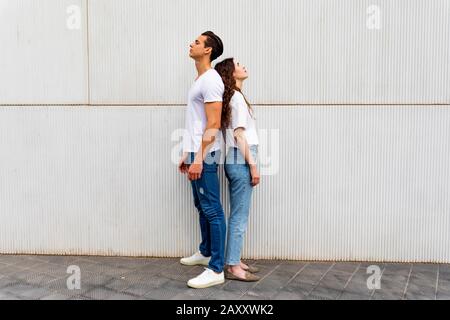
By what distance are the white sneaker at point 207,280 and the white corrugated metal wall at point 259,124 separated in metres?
0.73

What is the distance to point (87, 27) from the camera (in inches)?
172

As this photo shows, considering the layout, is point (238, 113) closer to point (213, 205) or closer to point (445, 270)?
point (213, 205)

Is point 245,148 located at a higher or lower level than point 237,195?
higher

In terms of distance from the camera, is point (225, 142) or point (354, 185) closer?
point (225, 142)

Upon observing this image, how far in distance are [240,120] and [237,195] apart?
60 cm

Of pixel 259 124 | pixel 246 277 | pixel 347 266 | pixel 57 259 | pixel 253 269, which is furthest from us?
pixel 57 259

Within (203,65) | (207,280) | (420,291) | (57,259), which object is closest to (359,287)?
(420,291)

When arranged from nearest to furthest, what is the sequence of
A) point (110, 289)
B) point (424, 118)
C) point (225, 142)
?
1. point (110, 289)
2. point (225, 142)
3. point (424, 118)

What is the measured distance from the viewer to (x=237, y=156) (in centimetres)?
376

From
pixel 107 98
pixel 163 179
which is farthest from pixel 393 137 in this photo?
pixel 107 98

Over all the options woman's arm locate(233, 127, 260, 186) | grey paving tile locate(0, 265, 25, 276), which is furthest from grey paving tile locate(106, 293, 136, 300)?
woman's arm locate(233, 127, 260, 186)

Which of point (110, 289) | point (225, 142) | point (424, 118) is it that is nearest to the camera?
point (110, 289)

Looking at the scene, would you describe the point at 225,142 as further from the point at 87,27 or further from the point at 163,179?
the point at 87,27

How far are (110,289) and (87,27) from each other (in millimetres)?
2341
